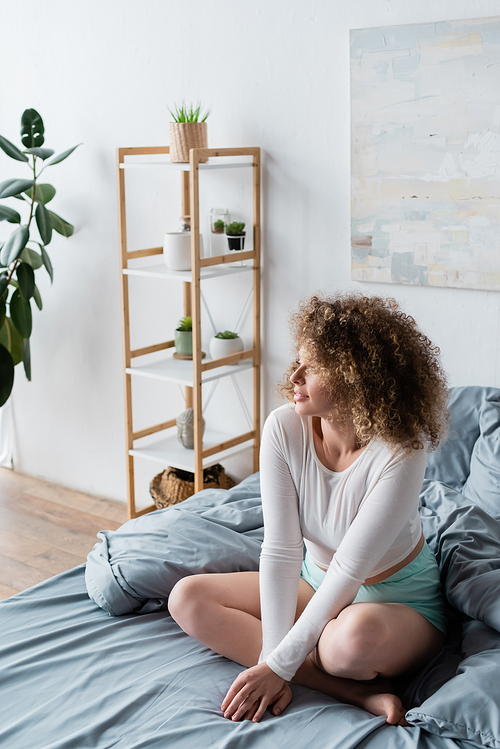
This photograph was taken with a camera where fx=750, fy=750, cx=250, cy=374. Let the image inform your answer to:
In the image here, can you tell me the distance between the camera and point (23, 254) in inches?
110

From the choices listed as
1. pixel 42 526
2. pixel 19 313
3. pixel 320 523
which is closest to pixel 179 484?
pixel 42 526

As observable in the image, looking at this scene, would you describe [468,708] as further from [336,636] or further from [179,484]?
[179,484]

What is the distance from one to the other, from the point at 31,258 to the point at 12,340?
1.06ft

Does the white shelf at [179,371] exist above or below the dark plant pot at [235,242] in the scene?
below

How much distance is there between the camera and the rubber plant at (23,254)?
255 centimetres

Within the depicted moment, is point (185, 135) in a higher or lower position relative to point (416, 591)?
higher

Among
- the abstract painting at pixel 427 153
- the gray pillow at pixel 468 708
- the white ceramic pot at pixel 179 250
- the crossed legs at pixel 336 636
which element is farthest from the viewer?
the white ceramic pot at pixel 179 250

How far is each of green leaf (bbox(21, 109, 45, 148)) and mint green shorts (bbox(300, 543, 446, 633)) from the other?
2.07 m

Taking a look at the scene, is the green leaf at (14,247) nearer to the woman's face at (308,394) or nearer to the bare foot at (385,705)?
the woman's face at (308,394)

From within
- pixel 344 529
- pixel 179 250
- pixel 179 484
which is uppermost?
pixel 179 250

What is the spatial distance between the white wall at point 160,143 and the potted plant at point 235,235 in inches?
4.2

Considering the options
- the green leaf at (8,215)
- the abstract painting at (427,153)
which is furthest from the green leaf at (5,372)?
the abstract painting at (427,153)

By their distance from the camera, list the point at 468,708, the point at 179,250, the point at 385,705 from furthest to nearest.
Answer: the point at 179,250 → the point at 385,705 → the point at 468,708

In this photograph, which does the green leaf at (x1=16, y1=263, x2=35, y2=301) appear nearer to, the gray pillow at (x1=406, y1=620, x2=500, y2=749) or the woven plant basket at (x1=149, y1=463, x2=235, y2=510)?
the woven plant basket at (x1=149, y1=463, x2=235, y2=510)
